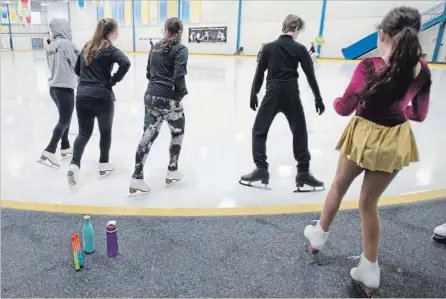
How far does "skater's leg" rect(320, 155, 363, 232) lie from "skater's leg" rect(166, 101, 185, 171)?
1.57 metres

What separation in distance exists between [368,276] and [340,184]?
18.8 inches

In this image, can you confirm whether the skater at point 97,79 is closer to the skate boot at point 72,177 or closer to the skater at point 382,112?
the skate boot at point 72,177

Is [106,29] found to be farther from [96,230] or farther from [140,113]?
[140,113]

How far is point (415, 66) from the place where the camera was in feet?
4.71

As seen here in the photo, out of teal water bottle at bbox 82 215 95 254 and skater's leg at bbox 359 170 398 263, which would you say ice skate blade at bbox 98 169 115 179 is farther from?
skater's leg at bbox 359 170 398 263

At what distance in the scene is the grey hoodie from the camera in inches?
129

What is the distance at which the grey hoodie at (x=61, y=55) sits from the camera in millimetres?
3275

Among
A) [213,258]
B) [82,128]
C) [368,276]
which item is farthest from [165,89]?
[368,276]

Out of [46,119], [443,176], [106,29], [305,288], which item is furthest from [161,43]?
[46,119]

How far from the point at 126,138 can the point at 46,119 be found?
170cm

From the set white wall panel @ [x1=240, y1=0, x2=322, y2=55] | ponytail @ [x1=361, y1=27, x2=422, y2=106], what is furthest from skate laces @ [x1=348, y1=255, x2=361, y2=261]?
white wall panel @ [x1=240, y1=0, x2=322, y2=55]

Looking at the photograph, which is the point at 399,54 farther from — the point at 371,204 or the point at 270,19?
the point at 270,19

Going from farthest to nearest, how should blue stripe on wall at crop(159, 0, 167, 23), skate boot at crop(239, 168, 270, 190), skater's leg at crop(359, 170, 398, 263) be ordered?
blue stripe on wall at crop(159, 0, 167, 23), skate boot at crop(239, 168, 270, 190), skater's leg at crop(359, 170, 398, 263)

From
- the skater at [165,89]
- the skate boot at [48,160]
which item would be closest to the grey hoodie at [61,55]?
the skate boot at [48,160]
